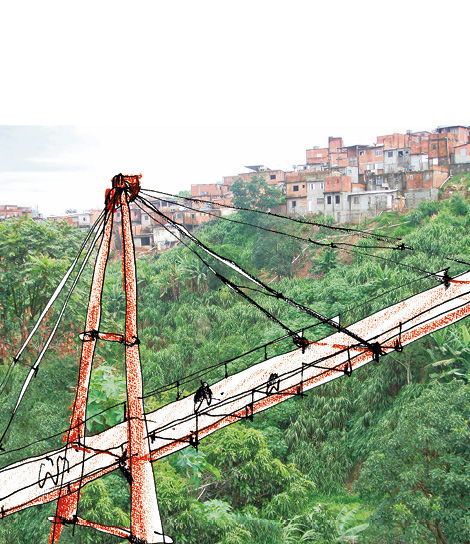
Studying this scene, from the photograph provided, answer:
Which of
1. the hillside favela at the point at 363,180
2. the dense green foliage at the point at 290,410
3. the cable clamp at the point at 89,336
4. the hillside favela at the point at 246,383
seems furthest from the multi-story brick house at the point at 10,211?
the cable clamp at the point at 89,336

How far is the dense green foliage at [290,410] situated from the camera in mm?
6000

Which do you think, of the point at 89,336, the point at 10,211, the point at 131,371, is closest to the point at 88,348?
the point at 89,336

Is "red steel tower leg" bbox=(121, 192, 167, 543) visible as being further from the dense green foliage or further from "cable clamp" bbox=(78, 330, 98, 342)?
the dense green foliage

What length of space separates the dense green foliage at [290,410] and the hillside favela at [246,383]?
3cm

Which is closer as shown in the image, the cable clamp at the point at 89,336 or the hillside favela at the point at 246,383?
the cable clamp at the point at 89,336

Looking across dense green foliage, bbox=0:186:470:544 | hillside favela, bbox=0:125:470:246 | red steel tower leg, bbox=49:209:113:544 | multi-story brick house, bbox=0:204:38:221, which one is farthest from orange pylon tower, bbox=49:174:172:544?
multi-story brick house, bbox=0:204:38:221

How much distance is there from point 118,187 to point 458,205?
1380cm

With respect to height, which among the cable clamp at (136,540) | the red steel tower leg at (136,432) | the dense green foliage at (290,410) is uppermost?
the red steel tower leg at (136,432)

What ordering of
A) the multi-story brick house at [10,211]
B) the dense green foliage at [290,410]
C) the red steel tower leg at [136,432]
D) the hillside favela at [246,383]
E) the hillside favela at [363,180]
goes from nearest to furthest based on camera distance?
1. the red steel tower leg at [136,432]
2. the hillside favela at [246,383]
3. the dense green foliage at [290,410]
4. the hillside favela at [363,180]
5. the multi-story brick house at [10,211]

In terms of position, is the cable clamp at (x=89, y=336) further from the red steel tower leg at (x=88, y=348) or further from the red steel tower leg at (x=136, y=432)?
the red steel tower leg at (x=136, y=432)

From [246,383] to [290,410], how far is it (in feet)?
22.8

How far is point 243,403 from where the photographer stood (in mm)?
2822

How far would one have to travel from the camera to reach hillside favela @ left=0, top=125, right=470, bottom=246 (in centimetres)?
1708

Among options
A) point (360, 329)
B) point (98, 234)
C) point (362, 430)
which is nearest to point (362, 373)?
point (362, 430)
